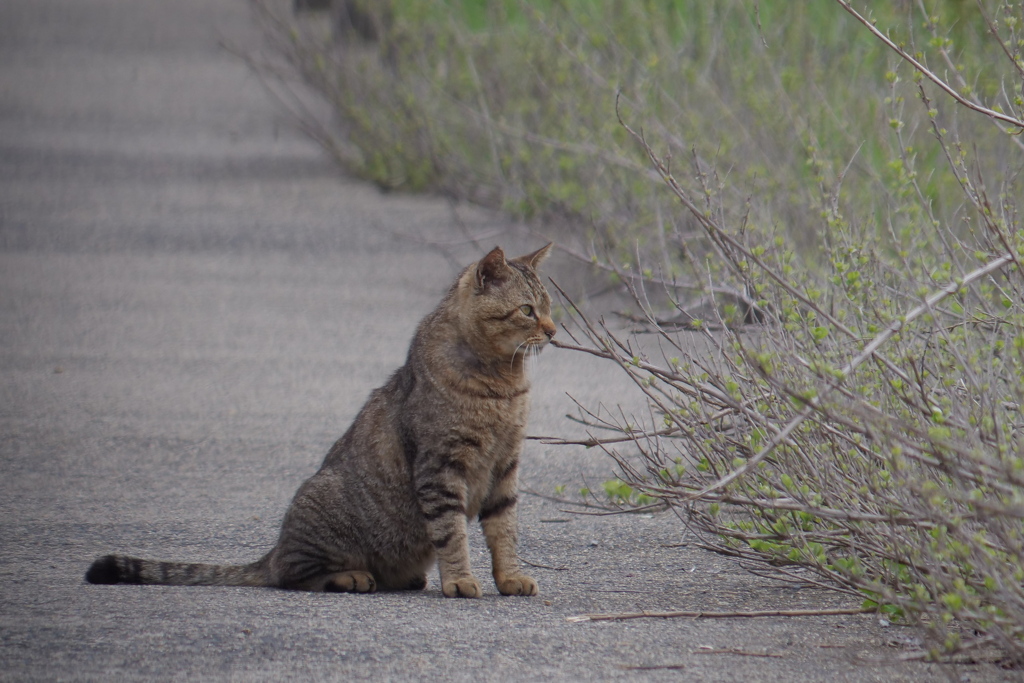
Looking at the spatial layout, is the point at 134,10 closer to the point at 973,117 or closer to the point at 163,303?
the point at 163,303

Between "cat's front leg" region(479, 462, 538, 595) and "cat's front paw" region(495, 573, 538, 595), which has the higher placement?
Result: "cat's front leg" region(479, 462, 538, 595)

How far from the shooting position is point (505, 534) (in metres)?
4.11

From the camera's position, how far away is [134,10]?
22.9m

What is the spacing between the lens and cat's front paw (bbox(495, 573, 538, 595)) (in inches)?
156

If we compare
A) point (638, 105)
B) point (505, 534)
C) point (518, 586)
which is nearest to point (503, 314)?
point (505, 534)

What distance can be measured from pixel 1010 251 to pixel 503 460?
6.01 feet

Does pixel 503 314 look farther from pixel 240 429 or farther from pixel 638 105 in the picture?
pixel 638 105

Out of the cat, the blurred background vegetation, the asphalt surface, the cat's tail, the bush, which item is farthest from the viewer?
the blurred background vegetation

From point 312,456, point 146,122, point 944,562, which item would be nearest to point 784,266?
point 944,562

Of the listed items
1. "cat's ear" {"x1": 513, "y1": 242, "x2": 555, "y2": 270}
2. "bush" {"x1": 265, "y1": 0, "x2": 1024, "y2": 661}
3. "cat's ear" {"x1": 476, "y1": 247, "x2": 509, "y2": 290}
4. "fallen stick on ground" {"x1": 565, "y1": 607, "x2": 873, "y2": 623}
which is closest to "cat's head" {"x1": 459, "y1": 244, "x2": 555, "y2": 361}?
"cat's ear" {"x1": 476, "y1": 247, "x2": 509, "y2": 290}

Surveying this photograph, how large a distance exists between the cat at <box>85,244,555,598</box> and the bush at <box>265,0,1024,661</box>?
1.47 feet

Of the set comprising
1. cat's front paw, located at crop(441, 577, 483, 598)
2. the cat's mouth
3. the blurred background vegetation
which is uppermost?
the blurred background vegetation

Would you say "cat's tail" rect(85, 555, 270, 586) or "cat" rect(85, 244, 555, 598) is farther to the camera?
"cat" rect(85, 244, 555, 598)

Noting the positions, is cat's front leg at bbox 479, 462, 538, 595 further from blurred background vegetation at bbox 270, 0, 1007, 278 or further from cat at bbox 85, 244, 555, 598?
blurred background vegetation at bbox 270, 0, 1007, 278
